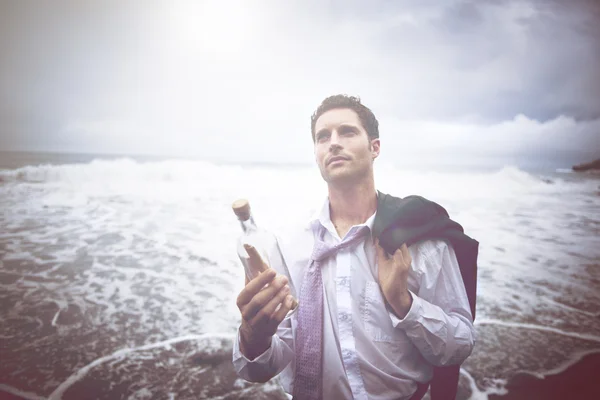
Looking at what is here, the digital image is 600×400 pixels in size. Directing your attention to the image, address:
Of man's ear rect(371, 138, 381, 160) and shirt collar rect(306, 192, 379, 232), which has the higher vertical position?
man's ear rect(371, 138, 381, 160)

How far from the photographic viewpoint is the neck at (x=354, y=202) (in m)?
1.33

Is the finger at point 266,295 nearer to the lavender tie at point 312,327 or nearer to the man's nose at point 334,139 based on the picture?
the lavender tie at point 312,327

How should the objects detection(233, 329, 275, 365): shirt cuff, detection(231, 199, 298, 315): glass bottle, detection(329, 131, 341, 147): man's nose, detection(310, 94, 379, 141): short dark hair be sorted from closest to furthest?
detection(231, 199, 298, 315): glass bottle, detection(233, 329, 275, 365): shirt cuff, detection(329, 131, 341, 147): man's nose, detection(310, 94, 379, 141): short dark hair

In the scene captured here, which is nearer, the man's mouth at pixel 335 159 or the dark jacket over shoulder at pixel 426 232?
the dark jacket over shoulder at pixel 426 232

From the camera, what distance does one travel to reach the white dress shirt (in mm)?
1017

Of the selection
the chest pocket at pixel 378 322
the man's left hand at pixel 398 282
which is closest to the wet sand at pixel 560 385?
the chest pocket at pixel 378 322

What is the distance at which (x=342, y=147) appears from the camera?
129 cm

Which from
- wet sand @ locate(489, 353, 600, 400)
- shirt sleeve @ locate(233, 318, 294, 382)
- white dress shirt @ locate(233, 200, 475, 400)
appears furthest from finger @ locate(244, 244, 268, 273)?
wet sand @ locate(489, 353, 600, 400)

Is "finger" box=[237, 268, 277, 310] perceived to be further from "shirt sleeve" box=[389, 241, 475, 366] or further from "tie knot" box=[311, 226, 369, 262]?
"shirt sleeve" box=[389, 241, 475, 366]

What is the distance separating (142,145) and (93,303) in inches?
140

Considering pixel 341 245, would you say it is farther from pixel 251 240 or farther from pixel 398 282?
pixel 251 240

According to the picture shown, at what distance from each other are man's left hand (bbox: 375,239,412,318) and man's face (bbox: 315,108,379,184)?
446 millimetres

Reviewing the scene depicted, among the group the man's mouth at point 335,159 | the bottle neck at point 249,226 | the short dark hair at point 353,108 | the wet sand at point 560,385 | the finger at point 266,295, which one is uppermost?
the short dark hair at point 353,108

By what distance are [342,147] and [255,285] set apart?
827mm
